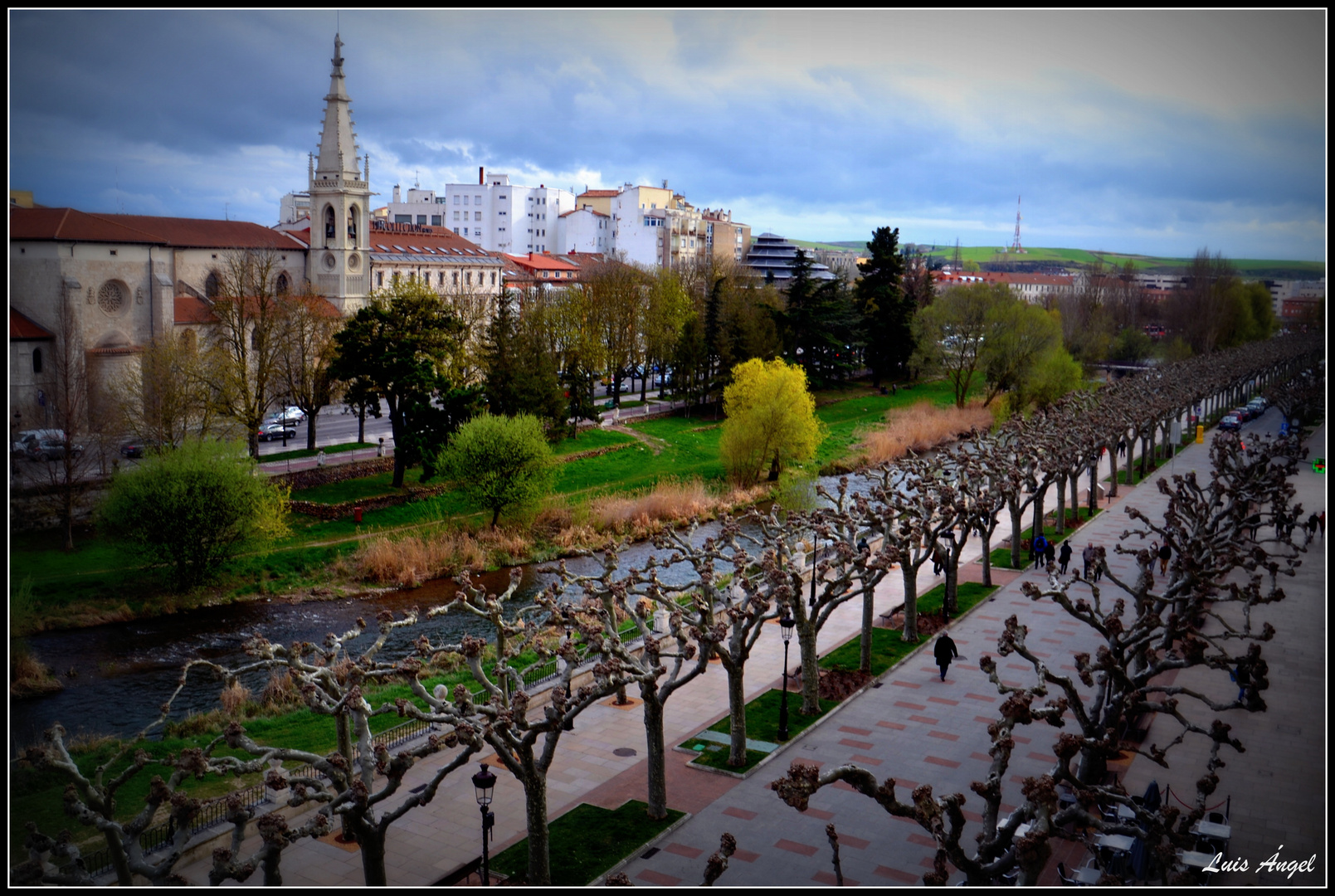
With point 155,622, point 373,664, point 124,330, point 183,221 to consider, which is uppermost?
point 183,221

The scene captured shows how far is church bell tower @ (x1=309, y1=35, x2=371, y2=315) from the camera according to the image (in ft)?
198

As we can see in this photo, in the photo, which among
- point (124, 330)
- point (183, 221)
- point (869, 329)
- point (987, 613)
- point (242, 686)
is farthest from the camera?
point (869, 329)

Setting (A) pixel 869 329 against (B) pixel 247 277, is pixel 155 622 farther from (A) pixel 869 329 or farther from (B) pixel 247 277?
(A) pixel 869 329

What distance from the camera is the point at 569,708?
571 inches

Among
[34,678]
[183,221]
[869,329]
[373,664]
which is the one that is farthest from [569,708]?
[869,329]

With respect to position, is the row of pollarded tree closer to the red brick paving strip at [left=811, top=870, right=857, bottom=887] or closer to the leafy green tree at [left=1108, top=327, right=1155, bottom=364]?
the red brick paving strip at [left=811, top=870, right=857, bottom=887]

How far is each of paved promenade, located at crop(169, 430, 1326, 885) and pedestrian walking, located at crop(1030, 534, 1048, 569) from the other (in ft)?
21.7

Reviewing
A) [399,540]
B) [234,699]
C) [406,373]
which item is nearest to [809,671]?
[234,699]

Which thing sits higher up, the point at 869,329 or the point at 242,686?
the point at 869,329

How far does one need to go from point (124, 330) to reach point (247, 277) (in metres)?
7.13

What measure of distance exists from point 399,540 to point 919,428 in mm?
32284

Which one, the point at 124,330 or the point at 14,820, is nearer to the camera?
the point at 14,820

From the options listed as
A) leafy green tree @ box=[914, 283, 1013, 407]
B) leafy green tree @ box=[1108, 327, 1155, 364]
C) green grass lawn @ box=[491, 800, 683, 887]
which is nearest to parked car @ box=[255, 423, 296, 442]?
green grass lawn @ box=[491, 800, 683, 887]

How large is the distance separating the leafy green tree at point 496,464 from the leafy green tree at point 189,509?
7275mm
